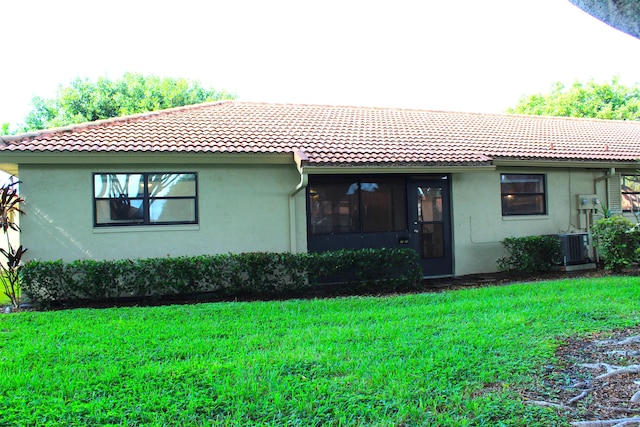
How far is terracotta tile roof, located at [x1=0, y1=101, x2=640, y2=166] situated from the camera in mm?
10016

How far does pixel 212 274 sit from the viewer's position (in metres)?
9.30

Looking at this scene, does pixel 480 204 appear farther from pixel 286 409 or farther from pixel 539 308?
pixel 286 409

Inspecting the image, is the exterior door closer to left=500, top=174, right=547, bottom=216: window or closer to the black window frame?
the black window frame

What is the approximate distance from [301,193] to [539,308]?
5.58 m

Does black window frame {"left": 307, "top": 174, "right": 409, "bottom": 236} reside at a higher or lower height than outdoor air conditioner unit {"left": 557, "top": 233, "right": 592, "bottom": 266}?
higher

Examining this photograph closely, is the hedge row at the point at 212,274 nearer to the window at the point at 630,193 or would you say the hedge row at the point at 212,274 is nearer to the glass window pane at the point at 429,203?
the glass window pane at the point at 429,203

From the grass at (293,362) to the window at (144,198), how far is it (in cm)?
270

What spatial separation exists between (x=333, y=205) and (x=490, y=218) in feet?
13.7

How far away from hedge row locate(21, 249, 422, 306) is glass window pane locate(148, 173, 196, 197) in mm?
1614

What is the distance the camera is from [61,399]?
3.85 meters

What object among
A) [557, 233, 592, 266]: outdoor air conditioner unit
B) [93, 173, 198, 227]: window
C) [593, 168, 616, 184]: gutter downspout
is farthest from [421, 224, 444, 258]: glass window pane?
[93, 173, 198, 227]: window

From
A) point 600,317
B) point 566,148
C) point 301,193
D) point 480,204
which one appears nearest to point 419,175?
point 480,204

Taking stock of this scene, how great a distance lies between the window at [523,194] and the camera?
12492 millimetres

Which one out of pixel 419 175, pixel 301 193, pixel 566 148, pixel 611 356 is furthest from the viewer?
pixel 566 148
